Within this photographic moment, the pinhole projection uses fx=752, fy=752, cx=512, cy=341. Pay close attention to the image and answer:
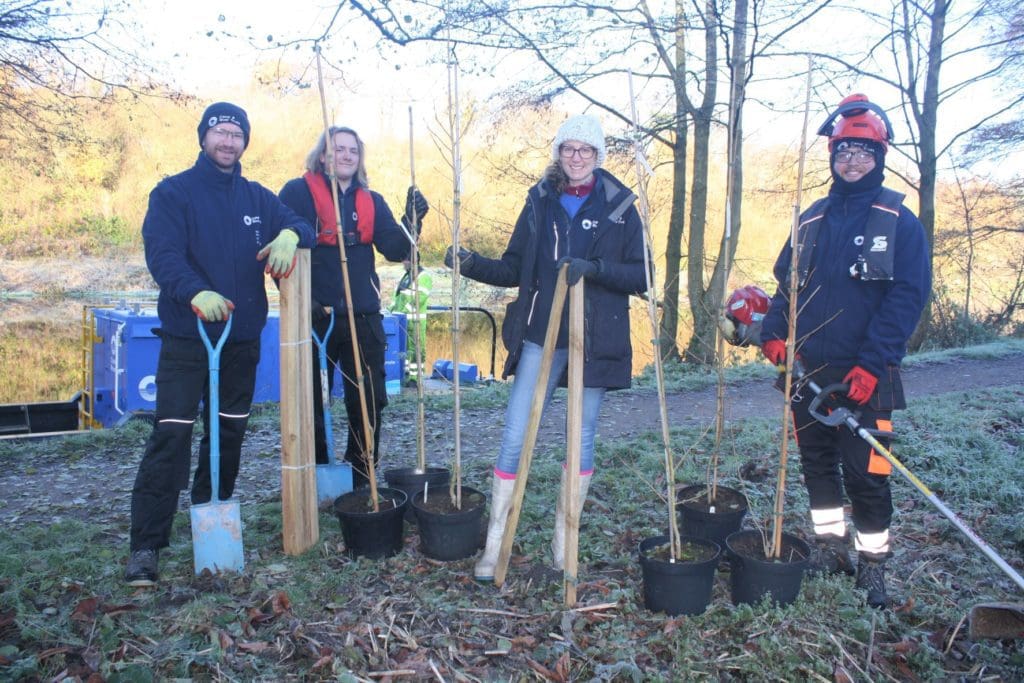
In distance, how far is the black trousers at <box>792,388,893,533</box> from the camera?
3.13m

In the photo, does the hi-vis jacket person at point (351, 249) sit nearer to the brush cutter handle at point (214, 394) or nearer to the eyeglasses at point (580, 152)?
the brush cutter handle at point (214, 394)

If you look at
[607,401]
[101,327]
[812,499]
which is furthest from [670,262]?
[812,499]

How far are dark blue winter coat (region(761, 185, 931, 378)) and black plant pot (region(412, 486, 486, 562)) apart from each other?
1.59m

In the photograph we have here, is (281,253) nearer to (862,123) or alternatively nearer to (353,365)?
(353,365)

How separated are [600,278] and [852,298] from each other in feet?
3.55

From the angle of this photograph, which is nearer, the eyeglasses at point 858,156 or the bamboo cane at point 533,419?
the bamboo cane at point 533,419

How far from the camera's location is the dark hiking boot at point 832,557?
3.35 meters

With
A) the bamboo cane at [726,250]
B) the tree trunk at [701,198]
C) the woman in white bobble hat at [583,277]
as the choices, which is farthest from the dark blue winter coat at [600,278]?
the tree trunk at [701,198]

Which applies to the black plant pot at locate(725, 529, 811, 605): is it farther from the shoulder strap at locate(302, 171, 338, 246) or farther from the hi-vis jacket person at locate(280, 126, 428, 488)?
the shoulder strap at locate(302, 171, 338, 246)

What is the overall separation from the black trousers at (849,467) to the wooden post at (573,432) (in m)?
1.07

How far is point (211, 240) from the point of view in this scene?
3320mm

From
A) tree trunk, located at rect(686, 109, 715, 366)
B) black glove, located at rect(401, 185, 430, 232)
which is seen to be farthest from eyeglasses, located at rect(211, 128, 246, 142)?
tree trunk, located at rect(686, 109, 715, 366)

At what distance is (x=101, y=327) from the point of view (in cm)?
816

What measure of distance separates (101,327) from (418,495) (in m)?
6.07
